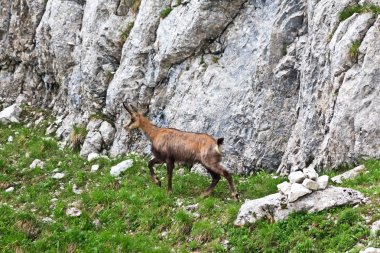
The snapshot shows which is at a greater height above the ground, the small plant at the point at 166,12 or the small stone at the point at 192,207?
the small plant at the point at 166,12

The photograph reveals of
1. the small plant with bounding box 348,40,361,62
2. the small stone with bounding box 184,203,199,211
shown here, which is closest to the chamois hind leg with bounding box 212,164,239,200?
the small stone with bounding box 184,203,199,211

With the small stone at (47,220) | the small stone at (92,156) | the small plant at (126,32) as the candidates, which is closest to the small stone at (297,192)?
the small stone at (47,220)

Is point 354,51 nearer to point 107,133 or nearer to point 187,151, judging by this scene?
point 187,151

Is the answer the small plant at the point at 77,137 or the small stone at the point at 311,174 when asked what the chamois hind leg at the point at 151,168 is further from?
the small plant at the point at 77,137

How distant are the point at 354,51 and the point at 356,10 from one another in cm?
150

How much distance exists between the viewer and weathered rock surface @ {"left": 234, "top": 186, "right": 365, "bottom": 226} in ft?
33.2

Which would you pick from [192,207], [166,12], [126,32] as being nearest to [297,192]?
[192,207]

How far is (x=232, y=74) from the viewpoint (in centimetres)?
1702

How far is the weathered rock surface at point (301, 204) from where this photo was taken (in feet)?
33.2

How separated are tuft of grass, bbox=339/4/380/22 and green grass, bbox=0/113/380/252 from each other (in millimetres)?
4401

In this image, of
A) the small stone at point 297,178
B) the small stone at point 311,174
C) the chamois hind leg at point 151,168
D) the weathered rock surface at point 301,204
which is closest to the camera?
the weathered rock surface at point 301,204

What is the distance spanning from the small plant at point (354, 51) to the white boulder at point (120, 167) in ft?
26.3

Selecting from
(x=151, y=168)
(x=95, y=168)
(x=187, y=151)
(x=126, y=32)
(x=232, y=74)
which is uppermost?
(x=126, y=32)

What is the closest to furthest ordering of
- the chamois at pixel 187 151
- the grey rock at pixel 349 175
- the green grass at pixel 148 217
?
1. the green grass at pixel 148 217
2. the grey rock at pixel 349 175
3. the chamois at pixel 187 151
